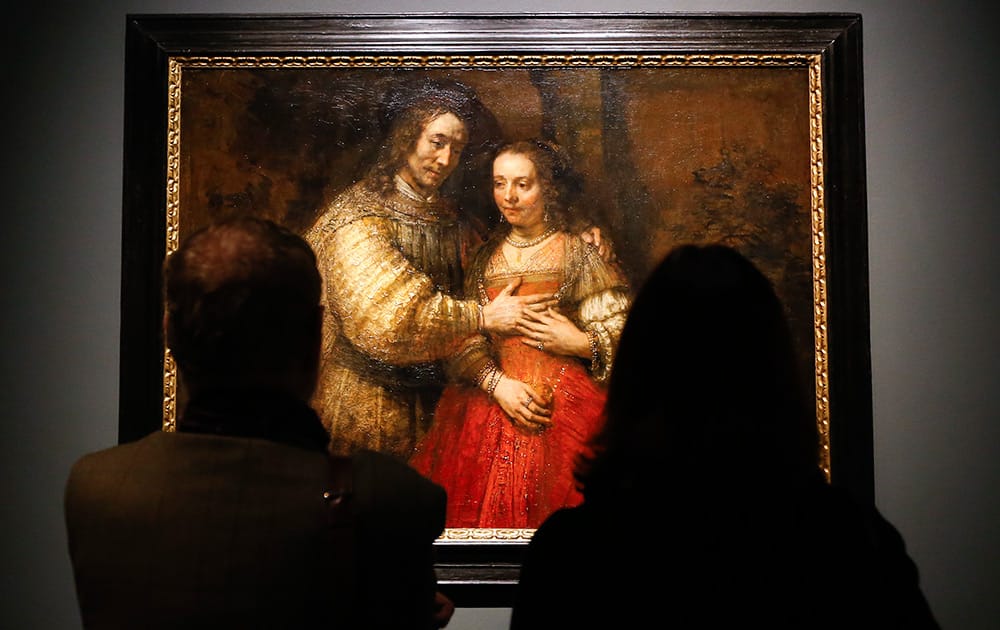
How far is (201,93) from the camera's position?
2.53 m

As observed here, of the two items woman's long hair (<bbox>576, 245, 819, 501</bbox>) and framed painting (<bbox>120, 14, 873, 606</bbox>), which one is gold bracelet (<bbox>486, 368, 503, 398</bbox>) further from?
woman's long hair (<bbox>576, 245, 819, 501</bbox>)

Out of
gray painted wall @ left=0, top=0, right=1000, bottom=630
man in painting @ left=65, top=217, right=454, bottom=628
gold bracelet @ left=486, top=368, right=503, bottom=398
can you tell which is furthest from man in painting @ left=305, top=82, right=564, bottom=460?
man in painting @ left=65, top=217, right=454, bottom=628

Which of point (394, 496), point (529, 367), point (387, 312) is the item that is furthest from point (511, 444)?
point (394, 496)

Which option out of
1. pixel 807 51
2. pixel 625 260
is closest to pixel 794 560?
pixel 625 260

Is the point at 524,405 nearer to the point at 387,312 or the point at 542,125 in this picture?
the point at 387,312

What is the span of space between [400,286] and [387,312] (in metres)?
0.08

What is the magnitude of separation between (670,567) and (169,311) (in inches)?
29.6

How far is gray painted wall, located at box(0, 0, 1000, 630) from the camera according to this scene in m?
2.49

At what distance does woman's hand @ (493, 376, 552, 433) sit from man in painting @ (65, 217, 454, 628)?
1239mm
